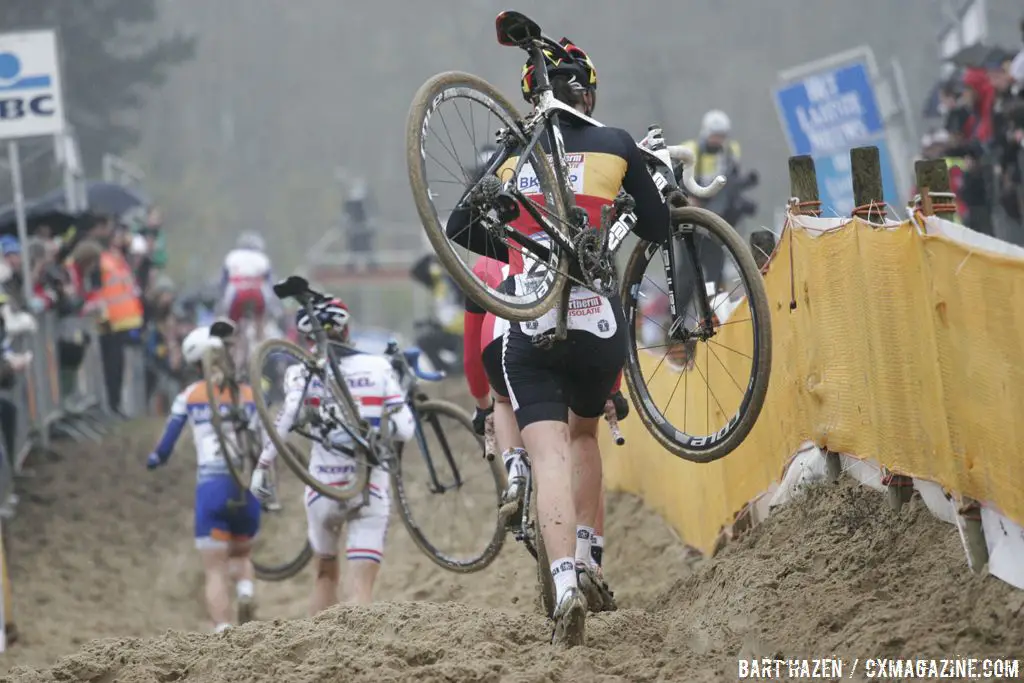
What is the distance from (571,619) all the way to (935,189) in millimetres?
2188

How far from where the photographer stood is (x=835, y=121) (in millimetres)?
17297

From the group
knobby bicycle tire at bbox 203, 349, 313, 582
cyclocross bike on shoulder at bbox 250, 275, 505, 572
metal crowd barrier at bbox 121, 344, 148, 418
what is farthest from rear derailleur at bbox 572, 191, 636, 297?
metal crowd barrier at bbox 121, 344, 148, 418

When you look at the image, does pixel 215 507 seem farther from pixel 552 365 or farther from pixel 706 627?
pixel 706 627

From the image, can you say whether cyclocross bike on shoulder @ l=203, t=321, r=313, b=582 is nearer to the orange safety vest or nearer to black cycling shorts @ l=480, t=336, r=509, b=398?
black cycling shorts @ l=480, t=336, r=509, b=398

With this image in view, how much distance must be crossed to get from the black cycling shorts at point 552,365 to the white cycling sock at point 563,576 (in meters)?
0.56

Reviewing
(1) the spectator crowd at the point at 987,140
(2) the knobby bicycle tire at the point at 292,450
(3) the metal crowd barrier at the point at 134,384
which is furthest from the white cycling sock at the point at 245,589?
(3) the metal crowd barrier at the point at 134,384

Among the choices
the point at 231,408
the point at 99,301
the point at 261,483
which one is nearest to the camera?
the point at 261,483

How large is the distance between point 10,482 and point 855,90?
9.66 metres

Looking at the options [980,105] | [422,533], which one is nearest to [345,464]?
[422,533]

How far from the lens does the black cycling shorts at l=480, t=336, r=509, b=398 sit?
267 inches

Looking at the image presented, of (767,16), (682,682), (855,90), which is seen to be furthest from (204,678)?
(767,16)

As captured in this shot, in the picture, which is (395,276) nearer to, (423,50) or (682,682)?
(682,682)

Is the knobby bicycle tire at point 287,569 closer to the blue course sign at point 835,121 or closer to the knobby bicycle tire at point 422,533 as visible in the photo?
the knobby bicycle tire at point 422,533

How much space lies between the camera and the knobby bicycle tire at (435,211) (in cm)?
572
